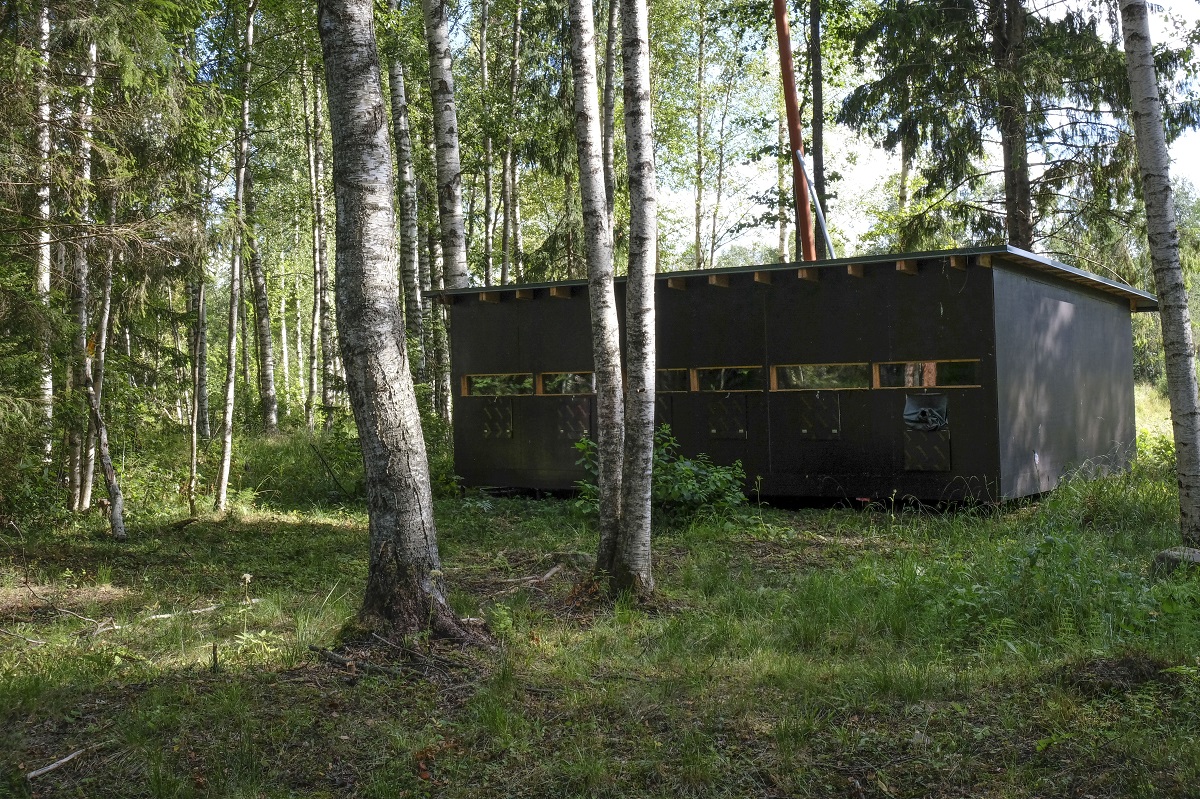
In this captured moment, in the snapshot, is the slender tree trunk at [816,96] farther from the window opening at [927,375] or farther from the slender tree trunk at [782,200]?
the window opening at [927,375]

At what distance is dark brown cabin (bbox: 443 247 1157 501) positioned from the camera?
436 inches

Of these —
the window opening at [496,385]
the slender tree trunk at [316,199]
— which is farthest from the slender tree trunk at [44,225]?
the slender tree trunk at [316,199]

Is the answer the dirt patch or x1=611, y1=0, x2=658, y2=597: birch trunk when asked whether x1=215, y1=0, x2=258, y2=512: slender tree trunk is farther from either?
the dirt patch

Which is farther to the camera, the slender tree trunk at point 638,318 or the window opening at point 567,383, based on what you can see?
the window opening at point 567,383

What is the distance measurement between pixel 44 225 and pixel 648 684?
5.52 metres

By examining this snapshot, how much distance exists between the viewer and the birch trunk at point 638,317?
21.4 ft

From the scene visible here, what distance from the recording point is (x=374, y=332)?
16.7 feet

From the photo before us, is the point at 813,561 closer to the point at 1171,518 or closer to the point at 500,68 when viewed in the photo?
the point at 1171,518

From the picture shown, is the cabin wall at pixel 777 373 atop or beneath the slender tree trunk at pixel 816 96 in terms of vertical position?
beneath

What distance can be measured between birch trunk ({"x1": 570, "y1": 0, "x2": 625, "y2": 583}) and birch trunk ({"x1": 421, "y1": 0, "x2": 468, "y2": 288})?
6076mm

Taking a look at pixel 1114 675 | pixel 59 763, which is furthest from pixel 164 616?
pixel 1114 675

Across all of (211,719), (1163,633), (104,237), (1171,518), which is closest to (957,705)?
(1163,633)

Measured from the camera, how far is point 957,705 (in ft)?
14.1

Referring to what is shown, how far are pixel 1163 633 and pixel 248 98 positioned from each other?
36.4ft
